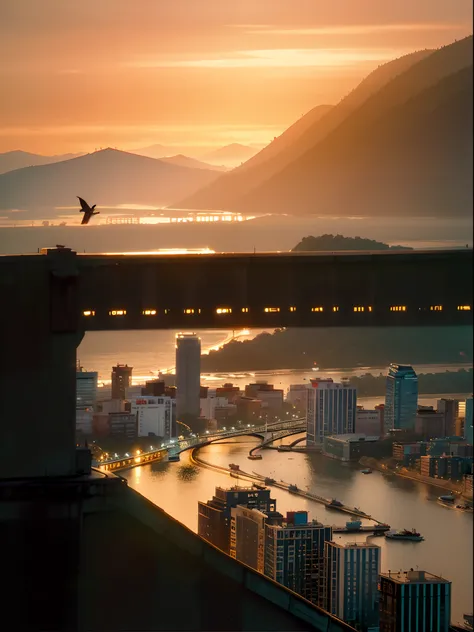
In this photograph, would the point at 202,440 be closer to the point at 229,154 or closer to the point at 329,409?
the point at 329,409

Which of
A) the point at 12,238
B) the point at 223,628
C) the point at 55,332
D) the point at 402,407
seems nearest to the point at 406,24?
the point at 402,407

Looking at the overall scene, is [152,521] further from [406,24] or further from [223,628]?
[406,24]

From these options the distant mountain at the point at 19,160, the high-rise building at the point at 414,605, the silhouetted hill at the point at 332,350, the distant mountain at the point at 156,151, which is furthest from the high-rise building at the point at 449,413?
the distant mountain at the point at 19,160

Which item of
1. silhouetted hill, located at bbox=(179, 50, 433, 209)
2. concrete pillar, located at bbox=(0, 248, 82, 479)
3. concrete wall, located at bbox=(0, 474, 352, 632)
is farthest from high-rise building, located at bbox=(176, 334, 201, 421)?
concrete wall, located at bbox=(0, 474, 352, 632)

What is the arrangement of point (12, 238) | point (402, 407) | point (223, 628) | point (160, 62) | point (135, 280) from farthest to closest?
1. point (402, 407)
2. point (160, 62)
3. point (12, 238)
4. point (135, 280)
5. point (223, 628)

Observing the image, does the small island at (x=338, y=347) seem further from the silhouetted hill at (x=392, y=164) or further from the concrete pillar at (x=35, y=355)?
the concrete pillar at (x=35, y=355)
